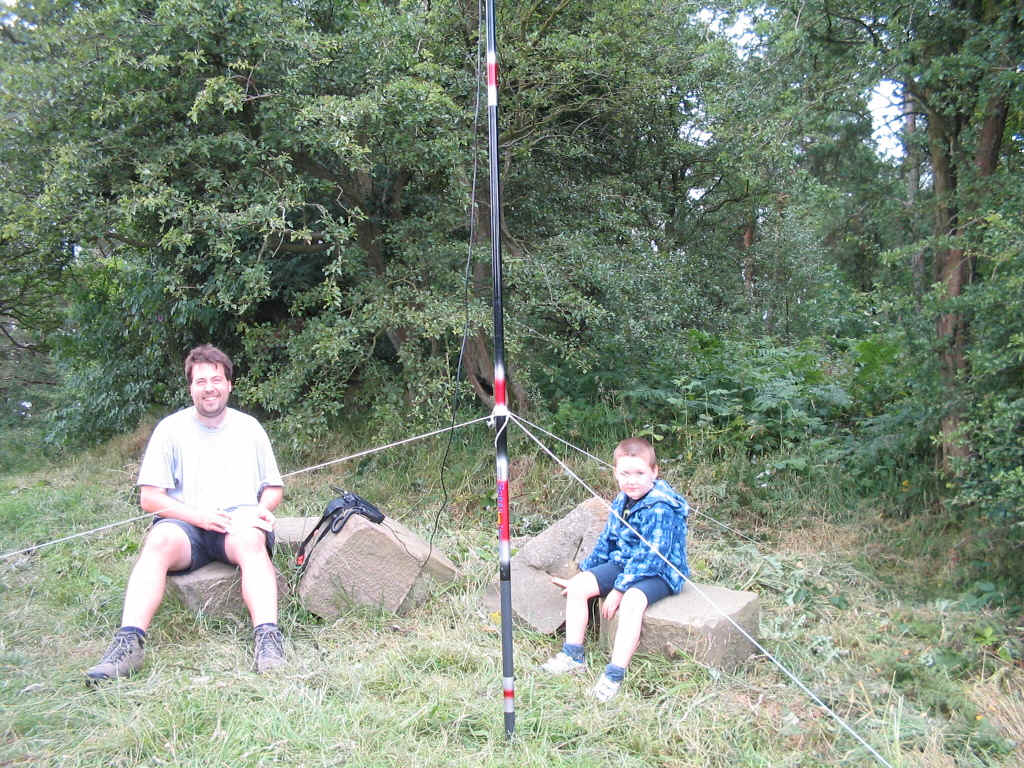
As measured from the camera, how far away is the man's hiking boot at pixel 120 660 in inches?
118

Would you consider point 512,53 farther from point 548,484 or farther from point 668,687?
point 668,687

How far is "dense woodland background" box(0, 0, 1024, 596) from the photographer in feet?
14.9

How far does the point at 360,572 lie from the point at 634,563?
1355mm

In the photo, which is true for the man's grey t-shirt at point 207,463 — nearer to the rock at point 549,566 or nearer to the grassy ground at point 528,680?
the grassy ground at point 528,680

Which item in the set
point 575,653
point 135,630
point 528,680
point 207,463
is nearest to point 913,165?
point 575,653

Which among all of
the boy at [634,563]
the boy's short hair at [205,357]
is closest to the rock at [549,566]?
the boy at [634,563]

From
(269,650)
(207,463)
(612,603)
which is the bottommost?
(269,650)

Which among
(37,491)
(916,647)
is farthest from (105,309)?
(916,647)

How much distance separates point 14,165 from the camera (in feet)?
19.7

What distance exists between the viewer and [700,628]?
125 inches

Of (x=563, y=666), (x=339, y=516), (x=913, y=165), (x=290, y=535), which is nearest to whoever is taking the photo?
(x=563, y=666)

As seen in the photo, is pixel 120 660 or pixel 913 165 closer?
pixel 120 660

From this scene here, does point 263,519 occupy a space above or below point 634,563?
above

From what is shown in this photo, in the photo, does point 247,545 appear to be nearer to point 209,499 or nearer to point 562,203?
point 209,499
